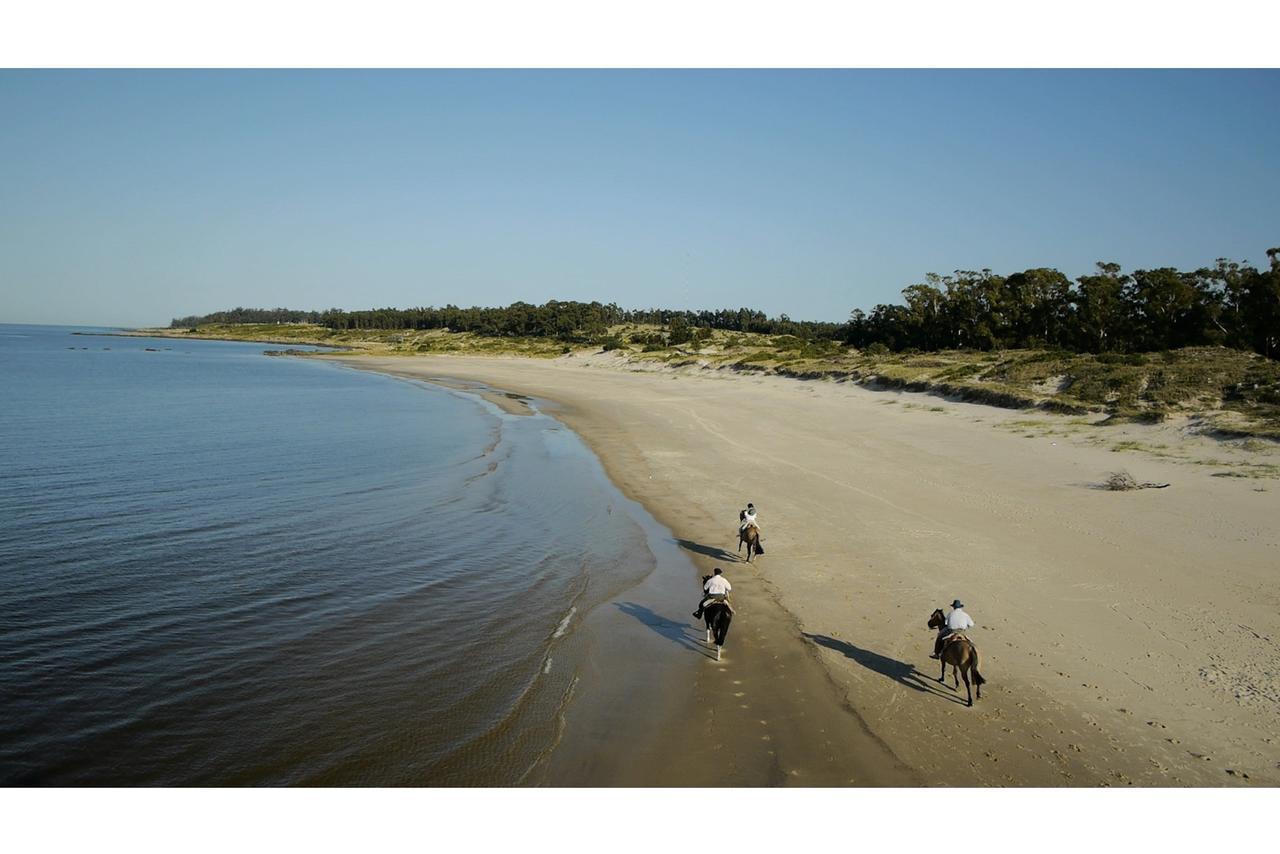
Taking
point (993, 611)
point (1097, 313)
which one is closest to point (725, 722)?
point (993, 611)

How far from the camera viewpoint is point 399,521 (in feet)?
73.0

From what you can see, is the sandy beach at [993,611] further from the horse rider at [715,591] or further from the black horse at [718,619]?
the horse rider at [715,591]

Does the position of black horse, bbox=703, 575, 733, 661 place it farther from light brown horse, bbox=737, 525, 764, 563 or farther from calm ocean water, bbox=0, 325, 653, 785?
light brown horse, bbox=737, 525, 764, 563

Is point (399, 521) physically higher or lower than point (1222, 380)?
lower

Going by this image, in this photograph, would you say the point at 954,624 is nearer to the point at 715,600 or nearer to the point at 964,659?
the point at 964,659

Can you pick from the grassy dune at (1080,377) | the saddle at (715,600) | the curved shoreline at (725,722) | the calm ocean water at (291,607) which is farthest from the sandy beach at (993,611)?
the grassy dune at (1080,377)

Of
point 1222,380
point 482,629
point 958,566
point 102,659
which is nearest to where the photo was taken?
point 102,659

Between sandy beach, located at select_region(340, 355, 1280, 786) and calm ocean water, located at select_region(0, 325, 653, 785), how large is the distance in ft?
8.03

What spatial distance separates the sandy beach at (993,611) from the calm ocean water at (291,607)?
8.03 ft

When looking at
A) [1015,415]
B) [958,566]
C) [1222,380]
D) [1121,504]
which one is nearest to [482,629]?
[958,566]

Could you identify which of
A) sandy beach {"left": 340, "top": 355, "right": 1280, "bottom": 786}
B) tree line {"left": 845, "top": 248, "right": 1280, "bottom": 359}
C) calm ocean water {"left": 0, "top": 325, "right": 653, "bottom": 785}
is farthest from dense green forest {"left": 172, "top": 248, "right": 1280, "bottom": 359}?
calm ocean water {"left": 0, "top": 325, "right": 653, "bottom": 785}

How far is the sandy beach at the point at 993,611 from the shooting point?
9719 millimetres

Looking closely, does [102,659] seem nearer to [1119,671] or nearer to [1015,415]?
[1119,671]

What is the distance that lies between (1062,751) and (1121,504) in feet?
48.7
